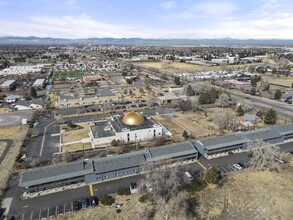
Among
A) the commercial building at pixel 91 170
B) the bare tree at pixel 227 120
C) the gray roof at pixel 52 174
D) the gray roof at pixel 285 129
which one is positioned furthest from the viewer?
the bare tree at pixel 227 120

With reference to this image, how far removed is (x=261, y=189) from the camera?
1260 inches

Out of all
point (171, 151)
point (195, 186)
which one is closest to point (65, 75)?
point (171, 151)

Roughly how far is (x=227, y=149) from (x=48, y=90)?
78.8 m

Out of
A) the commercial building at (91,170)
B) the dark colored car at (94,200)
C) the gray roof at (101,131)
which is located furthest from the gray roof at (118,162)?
the gray roof at (101,131)

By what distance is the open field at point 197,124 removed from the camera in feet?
172

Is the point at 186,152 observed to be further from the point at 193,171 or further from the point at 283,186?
the point at 283,186

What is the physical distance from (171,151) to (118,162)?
971 centimetres

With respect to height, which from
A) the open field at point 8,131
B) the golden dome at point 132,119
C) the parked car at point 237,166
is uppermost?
the golden dome at point 132,119

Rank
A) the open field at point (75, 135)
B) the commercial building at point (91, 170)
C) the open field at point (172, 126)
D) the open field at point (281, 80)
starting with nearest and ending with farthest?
the commercial building at point (91, 170), the open field at point (75, 135), the open field at point (172, 126), the open field at point (281, 80)

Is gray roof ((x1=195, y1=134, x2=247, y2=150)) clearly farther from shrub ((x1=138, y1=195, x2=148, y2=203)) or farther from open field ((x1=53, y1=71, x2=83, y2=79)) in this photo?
open field ((x1=53, y1=71, x2=83, y2=79))

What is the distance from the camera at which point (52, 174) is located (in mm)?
33375

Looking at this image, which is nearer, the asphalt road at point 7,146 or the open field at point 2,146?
the asphalt road at point 7,146

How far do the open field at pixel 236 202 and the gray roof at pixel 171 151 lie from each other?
26.5 feet

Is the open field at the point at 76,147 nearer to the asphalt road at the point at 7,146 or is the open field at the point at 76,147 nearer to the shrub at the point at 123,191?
the asphalt road at the point at 7,146
